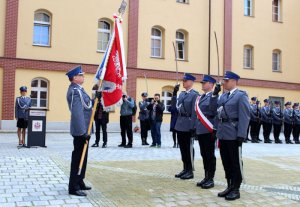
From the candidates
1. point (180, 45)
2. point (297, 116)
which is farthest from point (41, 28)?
point (297, 116)

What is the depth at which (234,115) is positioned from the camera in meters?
6.78

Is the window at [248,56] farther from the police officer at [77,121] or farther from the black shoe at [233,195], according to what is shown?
the police officer at [77,121]

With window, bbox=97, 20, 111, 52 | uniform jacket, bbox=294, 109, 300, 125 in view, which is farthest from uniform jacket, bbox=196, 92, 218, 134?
window, bbox=97, 20, 111, 52

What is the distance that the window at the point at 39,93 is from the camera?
891 inches

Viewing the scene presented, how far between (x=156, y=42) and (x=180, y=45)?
183cm

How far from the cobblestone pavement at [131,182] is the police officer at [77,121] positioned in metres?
0.24

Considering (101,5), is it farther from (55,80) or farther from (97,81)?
(97,81)

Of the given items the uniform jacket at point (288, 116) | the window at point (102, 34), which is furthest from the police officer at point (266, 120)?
the window at point (102, 34)

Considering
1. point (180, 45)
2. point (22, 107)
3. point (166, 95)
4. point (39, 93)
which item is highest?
point (180, 45)

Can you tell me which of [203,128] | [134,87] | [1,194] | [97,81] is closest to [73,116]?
[97,81]

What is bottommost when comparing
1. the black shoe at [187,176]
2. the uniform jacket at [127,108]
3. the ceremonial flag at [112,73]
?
the black shoe at [187,176]

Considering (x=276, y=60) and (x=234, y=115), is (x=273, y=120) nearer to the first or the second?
(x=276, y=60)

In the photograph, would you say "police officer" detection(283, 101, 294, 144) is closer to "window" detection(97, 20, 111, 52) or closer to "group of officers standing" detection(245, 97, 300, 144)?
"group of officers standing" detection(245, 97, 300, 144)

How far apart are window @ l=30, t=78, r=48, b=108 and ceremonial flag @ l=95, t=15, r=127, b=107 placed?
53.2 ft
